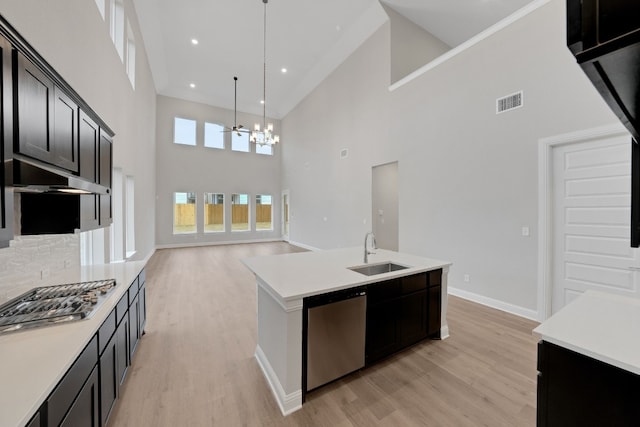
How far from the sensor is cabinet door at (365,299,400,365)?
2.22 metres

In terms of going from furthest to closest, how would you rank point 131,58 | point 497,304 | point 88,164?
1. point 131,58
2. point 497,304
3. point 88,164

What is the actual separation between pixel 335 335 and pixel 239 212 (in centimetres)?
881

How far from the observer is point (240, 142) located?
9.98 m

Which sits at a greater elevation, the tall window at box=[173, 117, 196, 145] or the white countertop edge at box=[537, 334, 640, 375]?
the tall window at box=[173, 117, 196, 145]

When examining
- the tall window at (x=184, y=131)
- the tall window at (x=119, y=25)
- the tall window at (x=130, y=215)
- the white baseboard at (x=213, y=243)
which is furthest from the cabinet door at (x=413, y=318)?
the tall window at (x=184, y=131)

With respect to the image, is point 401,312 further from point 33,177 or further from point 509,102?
point 509,102

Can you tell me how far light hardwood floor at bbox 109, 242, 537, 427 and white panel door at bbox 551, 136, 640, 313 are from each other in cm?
88

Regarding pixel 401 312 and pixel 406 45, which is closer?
pixel 401 312

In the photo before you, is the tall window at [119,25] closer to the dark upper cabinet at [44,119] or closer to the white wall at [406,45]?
the dark upper cabinet at [44,119]

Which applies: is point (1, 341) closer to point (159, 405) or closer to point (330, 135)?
point (159, 405)

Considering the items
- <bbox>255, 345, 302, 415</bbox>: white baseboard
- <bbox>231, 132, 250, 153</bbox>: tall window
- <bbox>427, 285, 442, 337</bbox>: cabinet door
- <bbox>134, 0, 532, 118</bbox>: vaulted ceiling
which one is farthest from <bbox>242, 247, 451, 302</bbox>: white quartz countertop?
<bbox>231, 132, 250, 153</bbox>: tall window

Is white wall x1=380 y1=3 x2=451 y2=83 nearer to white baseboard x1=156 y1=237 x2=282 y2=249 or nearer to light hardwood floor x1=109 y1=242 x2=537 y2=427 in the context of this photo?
light hardwood floor x1=109 y1=242 x2=537 y2=427

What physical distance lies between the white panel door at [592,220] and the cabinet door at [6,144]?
4.69 meters

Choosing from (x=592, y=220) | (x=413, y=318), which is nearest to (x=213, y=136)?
(x=413, y=318)
